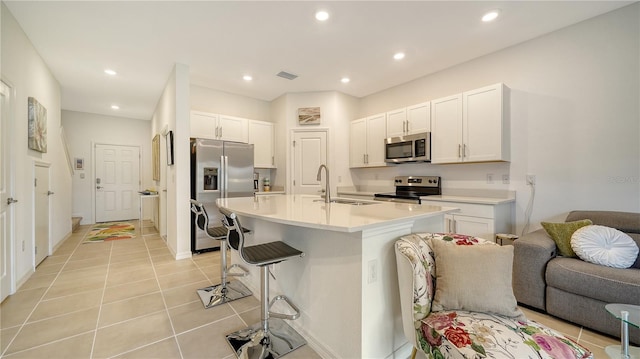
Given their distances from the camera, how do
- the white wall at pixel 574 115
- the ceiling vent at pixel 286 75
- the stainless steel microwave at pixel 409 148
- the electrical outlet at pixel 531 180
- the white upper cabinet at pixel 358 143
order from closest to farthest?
the white wall at pixel 574 115
the electrical outlet at pixel 531 180
the stainless steel microwave at pixel 409 148
the ceiling vent at pixel 286 75
the white upper cabinet at pixel 358 143

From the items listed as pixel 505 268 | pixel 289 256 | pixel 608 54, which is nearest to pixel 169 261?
pixel 289 256

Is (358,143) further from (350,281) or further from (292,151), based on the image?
(350,281)

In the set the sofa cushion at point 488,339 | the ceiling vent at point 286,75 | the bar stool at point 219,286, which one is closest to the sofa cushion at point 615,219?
the sofa cushion at point 488,339

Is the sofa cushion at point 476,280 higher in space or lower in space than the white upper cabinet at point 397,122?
lower

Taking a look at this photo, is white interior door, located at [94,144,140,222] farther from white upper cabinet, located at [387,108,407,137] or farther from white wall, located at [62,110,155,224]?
white upper cabinet, located at [387,108,407,137]

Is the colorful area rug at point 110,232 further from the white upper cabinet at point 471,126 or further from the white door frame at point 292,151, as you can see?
the white upper cabinet at point 471,126

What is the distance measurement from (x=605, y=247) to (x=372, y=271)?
6.58 ft

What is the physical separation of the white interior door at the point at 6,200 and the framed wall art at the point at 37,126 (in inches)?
20.6

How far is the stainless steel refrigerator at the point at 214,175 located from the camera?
3.90m

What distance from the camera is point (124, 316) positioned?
216 cm

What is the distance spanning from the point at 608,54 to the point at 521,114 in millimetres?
841

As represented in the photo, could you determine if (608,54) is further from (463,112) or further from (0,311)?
(0,311)

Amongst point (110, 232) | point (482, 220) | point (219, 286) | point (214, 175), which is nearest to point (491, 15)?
point (482, 220)

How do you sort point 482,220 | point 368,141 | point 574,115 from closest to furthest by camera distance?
1. point 574,115
2. point 482,220
3. point 368,141
